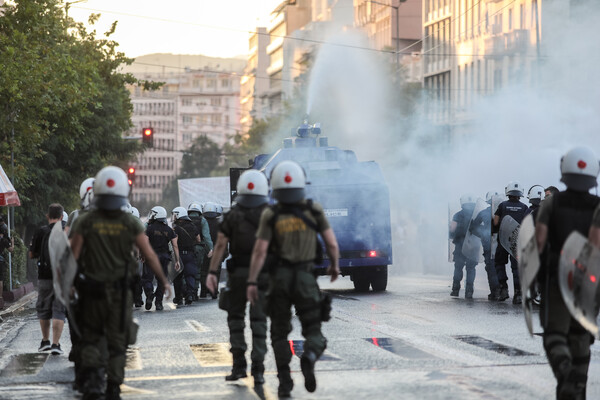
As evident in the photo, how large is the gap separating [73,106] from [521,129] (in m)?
18.0

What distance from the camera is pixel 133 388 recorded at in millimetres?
9688

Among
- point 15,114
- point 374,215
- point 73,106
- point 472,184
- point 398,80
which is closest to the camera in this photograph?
point 374,215

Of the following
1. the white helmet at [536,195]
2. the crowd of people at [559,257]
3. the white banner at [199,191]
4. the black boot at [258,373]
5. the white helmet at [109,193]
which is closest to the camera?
the crowd of people at [559,257]

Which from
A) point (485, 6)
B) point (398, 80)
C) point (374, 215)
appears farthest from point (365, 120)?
point (374, 215)

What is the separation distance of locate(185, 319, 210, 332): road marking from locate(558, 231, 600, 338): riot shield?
7.61 m

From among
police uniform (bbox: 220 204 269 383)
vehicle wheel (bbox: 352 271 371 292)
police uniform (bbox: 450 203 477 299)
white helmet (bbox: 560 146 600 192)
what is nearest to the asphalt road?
police uniform (bbox: 220 204 269 383)

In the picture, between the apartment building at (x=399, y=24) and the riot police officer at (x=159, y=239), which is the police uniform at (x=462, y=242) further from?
the apartment building at (x=399, y=24)

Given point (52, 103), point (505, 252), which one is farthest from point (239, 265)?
point (52, 103)

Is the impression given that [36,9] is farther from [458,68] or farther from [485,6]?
[458,68]

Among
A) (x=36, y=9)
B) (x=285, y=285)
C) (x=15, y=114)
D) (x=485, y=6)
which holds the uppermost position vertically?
(x=485, y=6)

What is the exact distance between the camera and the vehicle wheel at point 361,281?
898 inches

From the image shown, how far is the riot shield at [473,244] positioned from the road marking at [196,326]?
18.1 feet

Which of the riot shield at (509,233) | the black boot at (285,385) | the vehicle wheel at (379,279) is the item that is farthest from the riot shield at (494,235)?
the black boot at (285,385)

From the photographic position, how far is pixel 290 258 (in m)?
8.89
